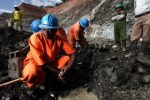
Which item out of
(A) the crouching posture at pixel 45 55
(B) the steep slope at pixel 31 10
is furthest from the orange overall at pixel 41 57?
(B) the steep slope at pixel 31 10

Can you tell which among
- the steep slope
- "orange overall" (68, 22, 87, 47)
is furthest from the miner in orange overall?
the steep slope

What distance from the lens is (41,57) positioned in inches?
234

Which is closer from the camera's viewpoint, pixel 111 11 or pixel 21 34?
pixel 111 11

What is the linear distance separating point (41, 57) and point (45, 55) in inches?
8.4

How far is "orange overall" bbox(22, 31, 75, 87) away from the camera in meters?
5.95

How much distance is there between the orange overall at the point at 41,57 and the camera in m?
5.95

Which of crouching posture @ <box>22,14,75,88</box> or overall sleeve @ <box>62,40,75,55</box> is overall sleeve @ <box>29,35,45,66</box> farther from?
overall sleeve @ <box>62,40,75,55</box>

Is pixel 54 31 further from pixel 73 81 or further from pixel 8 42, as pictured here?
pixel 8 42

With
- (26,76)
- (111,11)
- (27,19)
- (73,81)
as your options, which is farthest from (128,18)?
(27,19)

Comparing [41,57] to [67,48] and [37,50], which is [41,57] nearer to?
[37,50]

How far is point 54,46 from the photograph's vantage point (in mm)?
6156

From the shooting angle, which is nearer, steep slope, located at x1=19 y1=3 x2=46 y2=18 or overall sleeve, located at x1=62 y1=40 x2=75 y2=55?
overall sleeve, located at x1=62 y1=40 x2=75 y2=55

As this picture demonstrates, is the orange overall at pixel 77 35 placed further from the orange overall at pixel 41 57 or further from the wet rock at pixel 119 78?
the wet rock at pixel 119 78

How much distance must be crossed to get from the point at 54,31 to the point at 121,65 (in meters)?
1.55
